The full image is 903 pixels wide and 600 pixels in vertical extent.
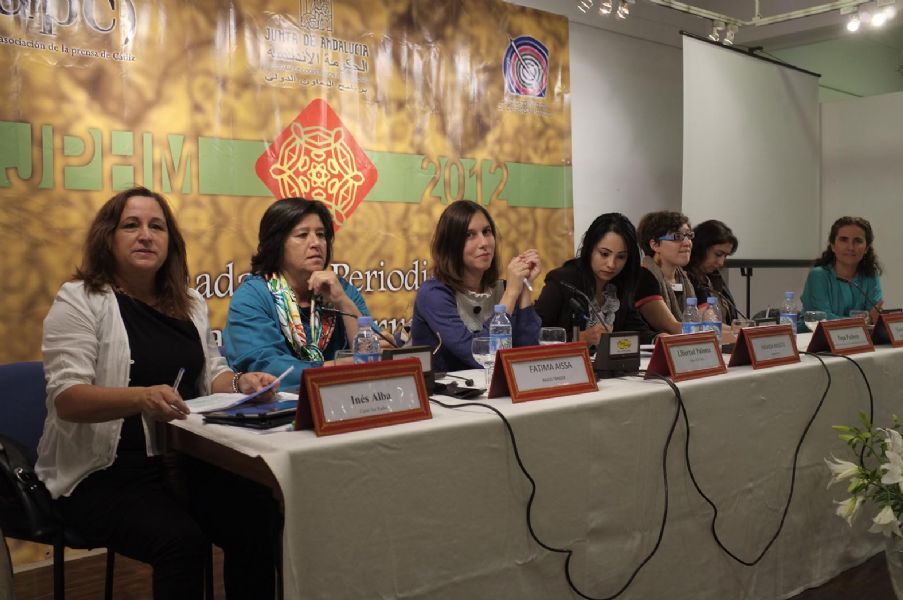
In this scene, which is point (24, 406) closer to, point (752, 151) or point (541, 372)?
point (541, 372)

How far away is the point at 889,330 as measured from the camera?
266cm

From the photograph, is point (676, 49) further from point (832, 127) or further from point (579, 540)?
point (579, 540)

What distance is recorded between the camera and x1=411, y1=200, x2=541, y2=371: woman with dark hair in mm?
2404

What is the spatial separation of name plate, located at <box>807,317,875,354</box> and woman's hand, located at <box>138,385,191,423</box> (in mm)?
1806

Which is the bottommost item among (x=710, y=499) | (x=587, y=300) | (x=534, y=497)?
(x=710, y=499)

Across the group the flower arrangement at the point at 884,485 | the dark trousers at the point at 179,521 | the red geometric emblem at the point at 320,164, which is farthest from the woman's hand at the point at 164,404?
the red geometric emblem at the point at 320,164

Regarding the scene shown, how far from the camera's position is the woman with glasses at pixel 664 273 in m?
3.19

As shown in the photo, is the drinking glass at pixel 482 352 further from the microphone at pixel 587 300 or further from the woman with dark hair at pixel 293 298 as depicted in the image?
the microphone at pixel 587 300

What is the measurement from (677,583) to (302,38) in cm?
261

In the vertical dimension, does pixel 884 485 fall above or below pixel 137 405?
below

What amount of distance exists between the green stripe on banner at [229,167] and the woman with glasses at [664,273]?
159 cm

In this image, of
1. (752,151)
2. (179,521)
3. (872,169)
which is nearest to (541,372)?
(179,521)

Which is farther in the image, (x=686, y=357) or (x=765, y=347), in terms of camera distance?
(x=765, y=347)

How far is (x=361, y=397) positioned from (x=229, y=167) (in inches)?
81.8
